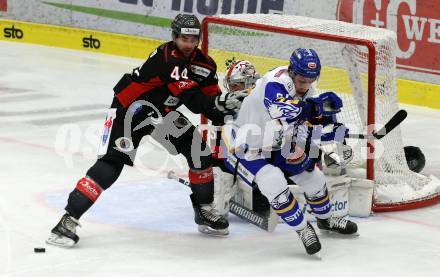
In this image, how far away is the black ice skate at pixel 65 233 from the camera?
5.33 metres

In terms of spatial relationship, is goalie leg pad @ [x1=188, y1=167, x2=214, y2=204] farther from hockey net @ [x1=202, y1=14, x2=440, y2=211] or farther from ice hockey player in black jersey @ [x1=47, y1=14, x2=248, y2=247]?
hockey net @ [x1=202, y1=14, x2=440, y2=211]

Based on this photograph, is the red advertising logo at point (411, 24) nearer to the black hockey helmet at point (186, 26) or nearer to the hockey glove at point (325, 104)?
the hockey glove at point (325, 104)

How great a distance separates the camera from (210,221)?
18.7 ft

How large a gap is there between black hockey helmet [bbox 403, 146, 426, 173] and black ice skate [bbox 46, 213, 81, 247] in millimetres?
2640

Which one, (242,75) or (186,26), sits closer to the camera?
(186,26)

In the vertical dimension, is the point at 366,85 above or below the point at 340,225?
above

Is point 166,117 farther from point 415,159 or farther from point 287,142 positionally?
point 415,159

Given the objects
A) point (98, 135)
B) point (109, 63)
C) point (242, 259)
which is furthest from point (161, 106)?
point (109, 63)

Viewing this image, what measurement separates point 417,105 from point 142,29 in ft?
11.2

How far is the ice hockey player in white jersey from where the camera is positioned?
17.3ft

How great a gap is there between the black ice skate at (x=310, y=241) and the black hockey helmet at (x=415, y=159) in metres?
1.95

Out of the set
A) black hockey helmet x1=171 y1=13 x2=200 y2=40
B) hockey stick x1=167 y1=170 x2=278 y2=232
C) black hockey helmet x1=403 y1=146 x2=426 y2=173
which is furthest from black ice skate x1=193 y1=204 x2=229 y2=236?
black hockey helmet x1=403 y1=146 x2=426 y2=173

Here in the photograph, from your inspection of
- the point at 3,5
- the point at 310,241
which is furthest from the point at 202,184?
the point at 3,5

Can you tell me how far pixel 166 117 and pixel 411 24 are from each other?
15.0ft
